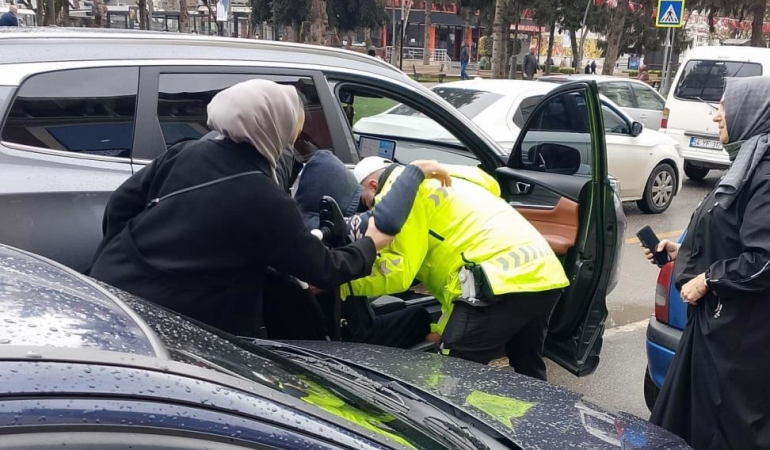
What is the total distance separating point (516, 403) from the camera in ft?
7.26

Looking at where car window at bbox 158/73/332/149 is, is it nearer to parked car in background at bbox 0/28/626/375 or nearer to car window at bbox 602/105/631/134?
parked car in background at bbox 0/28/626/375

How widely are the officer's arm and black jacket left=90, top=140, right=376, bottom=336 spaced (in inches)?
15.7

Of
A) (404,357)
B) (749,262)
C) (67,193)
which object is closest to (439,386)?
(404,357)

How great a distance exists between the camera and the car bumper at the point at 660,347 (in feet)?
11.5

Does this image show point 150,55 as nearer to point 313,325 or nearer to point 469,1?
point 313,325

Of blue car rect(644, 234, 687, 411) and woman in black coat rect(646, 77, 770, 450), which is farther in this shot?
blue car rect(644, 234, 687, 411)

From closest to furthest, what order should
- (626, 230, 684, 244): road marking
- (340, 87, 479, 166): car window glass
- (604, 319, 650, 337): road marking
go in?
1. (340, 87, 479, 166): car window glass
2. (604, 319, 650, 337): road marking
3. (626, 230, 684, 244): road marking

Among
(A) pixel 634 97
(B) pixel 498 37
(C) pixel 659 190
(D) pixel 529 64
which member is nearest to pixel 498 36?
(B) pixel 498 37

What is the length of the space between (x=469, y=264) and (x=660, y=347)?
124 cm

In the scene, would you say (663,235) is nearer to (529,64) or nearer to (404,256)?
(404,256)

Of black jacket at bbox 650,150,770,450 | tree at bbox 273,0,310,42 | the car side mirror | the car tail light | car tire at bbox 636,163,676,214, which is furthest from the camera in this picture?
tree at bbox 273,0,310,42

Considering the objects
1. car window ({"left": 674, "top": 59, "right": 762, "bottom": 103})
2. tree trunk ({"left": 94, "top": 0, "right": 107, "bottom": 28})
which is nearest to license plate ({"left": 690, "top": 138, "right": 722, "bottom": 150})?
car window ({"left": 674, "top": 59, "right": 762, "bottom": 103})

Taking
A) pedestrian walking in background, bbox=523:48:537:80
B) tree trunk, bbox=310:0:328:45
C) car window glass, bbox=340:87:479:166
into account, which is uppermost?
tree trunk, bbox=310:0:328:45

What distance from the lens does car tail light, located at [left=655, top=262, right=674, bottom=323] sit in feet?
11.9
